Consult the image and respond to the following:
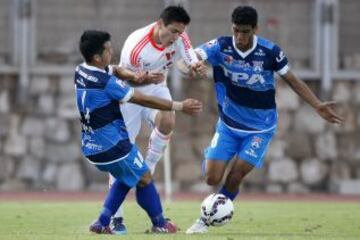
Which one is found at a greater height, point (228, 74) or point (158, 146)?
point (228, 74)

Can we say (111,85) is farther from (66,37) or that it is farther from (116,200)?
(66,37)

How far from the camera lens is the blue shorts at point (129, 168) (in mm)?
12180

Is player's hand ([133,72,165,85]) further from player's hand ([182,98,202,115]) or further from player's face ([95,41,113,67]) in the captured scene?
player's hand ([182,98,202,115])

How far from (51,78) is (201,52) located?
13.4 metres

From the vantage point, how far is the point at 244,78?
13.4 m

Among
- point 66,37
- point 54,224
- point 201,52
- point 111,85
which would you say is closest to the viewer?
point 111,85

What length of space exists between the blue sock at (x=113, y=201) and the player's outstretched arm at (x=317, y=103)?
7.58 ft

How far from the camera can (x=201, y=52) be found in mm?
13336

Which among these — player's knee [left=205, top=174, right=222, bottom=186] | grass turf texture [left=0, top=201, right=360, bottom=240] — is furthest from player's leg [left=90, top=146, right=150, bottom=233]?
player's knee [left=205, top=174, right=222, bottom=186]

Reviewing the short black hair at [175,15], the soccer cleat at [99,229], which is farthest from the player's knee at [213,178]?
the short black hair at [175,15]

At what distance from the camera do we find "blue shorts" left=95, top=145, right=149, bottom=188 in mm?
12180

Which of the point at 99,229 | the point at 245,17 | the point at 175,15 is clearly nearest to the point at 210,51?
the point at 175,15

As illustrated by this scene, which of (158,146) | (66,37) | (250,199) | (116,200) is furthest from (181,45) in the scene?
(66,37)

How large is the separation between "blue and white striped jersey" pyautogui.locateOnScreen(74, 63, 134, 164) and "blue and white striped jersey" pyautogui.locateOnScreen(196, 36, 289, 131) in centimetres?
167
